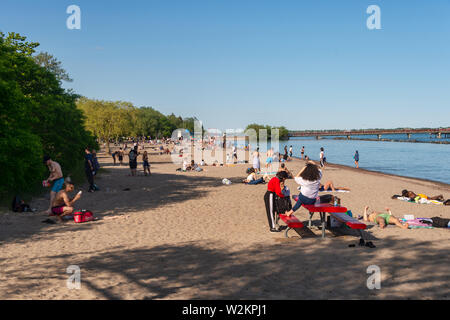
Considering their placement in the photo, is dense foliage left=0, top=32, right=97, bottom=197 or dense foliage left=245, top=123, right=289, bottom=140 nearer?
dense foliage left=0, top=32, right=97, bottom=197

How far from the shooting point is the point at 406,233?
880cm

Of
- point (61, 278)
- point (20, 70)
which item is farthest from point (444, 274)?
point (20, 70)

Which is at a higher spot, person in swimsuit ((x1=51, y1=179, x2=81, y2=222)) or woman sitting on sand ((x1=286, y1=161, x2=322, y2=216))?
woman sitting on sand ((x1=286, y1=161, x2=322, y2=216))

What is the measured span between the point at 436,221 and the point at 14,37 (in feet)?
79.5

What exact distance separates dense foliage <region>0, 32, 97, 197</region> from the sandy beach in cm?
160

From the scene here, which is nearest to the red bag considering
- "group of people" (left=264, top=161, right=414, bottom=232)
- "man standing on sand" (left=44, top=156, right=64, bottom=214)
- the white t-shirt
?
"man standing on sand" (left=44, top=156, right=64, bottom=214)

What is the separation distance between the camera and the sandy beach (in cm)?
530

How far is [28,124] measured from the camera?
49.8 ft

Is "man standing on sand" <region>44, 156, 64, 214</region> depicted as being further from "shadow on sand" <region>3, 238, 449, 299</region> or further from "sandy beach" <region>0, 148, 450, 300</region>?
"shadow on sand" <region>3, 238, 449, 299</region>

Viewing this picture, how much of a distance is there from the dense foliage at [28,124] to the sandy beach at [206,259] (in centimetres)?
160

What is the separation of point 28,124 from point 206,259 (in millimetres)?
12265

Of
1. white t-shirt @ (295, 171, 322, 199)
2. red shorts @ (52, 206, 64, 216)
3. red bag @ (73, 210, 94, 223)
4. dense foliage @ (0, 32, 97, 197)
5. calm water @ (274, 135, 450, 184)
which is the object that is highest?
dense foliage @ (0, 32, 97, 197)
